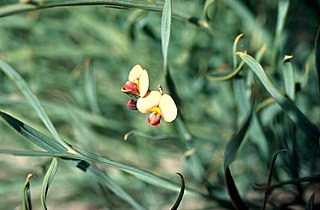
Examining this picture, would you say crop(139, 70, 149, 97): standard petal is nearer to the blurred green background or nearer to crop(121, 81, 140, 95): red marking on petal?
crop(121, 81, 140, 95): red marking on petal

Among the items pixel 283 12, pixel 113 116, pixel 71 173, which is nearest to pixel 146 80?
pixel 283 12

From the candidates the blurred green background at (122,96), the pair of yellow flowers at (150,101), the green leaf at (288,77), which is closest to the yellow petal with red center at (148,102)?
the pair of yellow flowers at (150,101)

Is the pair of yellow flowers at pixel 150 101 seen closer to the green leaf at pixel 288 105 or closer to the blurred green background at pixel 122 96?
the green leaf at pixel 288 105

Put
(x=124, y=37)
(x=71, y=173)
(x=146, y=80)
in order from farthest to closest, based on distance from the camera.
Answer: (x=124, y=37) → (x=71, y=173) → (x=146, y=80)

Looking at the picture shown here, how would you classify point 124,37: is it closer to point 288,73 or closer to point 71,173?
point 71,173

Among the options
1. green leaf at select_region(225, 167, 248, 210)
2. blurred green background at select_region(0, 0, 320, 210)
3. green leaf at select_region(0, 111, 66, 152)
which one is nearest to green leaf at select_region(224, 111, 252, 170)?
green leaf at select_region(225, 167, 248, 210)

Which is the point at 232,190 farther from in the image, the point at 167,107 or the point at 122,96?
the point at 122,96

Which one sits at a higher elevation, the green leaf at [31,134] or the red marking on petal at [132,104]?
the red marking on petal at [132,104]
